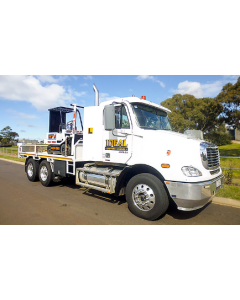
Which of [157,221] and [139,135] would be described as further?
[139,135]

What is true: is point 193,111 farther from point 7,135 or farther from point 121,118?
point 7,135

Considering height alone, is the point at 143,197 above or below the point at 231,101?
below

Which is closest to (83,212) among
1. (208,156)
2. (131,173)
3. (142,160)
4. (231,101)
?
(131,173)

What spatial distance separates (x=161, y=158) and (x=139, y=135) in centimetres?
78

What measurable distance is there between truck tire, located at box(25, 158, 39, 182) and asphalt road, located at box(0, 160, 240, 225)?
179 centimetres

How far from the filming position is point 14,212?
4.54 meters

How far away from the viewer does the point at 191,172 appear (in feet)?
11.9

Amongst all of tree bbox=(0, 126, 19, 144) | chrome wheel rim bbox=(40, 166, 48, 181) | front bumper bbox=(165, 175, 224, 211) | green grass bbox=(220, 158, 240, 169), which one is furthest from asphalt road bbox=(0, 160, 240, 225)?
tree bbox=(0, 126, 19, 144)

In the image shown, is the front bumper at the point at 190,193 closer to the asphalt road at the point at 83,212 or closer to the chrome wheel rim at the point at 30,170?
the asphalt road at the point at 83,212

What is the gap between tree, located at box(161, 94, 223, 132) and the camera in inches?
685

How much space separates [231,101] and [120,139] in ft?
45.1
